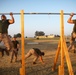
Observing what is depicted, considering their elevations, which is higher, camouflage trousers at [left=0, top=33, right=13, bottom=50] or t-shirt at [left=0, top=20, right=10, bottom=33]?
t-shirt at [left=0, top=20, right=10, bottom=33]

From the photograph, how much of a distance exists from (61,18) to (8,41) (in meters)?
2.42

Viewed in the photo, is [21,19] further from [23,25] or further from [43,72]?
[43,72]

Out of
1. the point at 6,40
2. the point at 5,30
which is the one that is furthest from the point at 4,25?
the point at 6,40

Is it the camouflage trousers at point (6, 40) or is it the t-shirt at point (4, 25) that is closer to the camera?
the t-shirt at point (4, 25)

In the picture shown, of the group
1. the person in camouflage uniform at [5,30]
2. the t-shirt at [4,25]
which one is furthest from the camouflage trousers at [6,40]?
the t-shirt at [4,25]

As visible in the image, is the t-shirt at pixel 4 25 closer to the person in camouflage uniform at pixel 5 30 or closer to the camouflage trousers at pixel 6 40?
the person in camouflage uniform at pixel 5 30

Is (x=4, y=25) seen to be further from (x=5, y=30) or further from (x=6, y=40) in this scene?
(x=6, y=40)

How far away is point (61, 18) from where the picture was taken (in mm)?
9711

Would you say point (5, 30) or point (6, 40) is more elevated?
point (5, 30)

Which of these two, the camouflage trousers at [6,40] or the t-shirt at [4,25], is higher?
the t-shirt at [4,25]

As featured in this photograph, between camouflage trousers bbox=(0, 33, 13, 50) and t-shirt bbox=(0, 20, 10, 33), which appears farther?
camouflage trousers bbox=(0, 33, 13, 50)

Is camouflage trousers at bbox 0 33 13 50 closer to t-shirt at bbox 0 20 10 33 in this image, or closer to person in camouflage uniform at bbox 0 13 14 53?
person in camouflage uniform at bbox 0 13 14 53

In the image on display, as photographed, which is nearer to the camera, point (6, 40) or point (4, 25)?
point (4, 25)

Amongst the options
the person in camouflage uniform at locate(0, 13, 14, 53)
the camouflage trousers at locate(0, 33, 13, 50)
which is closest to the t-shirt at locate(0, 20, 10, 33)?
the person in camouflage uniform at locate(0, 13, 14, 53)
